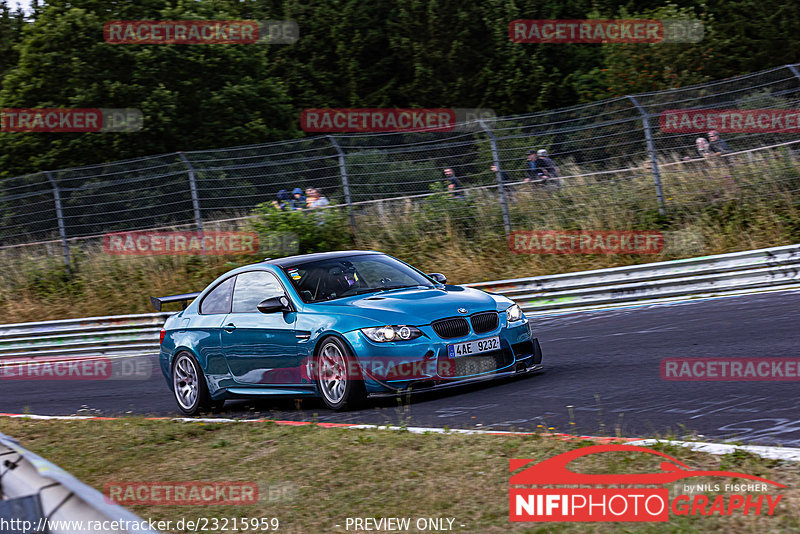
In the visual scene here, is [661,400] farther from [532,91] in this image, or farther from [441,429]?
[532,91]

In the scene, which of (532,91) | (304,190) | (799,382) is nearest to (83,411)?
(799,382)

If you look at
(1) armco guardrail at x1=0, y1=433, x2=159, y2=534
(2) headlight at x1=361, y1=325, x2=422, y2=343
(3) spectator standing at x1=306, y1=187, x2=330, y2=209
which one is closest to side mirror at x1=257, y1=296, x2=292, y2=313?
(2) headlight at x1=361, y1=325, x2=422, y2=343

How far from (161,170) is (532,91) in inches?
1013

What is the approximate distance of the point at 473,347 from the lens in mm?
8781

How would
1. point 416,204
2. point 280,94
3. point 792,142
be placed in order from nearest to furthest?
point 792,142 → point 416,204 → point 280,94

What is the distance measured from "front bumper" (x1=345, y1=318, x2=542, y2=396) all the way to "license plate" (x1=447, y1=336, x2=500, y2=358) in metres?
0.03

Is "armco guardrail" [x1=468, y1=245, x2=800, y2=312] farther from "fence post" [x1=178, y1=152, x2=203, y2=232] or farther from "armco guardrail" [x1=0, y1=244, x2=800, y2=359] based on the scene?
"fence post" [x1=178, y1=152, x2=203, y2=232]

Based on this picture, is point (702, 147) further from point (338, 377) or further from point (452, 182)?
point (338, 377)

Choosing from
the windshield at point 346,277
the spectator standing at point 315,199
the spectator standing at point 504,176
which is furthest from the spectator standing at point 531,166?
the windshield at point 346,277

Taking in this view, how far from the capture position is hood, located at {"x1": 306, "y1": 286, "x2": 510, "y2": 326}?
341 inches

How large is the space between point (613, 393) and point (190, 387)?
461 cm

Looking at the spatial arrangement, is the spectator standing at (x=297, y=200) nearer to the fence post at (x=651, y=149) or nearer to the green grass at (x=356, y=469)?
the fence post at (x=651, y=149)

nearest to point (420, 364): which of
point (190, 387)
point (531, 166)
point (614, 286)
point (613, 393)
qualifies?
point (613, 393)

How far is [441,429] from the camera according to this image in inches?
288
